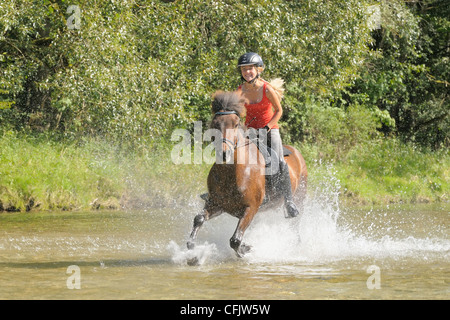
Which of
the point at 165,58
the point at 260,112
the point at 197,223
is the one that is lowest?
the point at 197,223

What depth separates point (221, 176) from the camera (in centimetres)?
888

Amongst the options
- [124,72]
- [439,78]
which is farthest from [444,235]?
[439,78]

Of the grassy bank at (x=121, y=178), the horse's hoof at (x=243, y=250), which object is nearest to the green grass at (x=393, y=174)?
the grassy bank at (x=121, y=178)

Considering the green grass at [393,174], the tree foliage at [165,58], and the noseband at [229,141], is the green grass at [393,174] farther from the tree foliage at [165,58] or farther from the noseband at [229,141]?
the noseband at [229,141]

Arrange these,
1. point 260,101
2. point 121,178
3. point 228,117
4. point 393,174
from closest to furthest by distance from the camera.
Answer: point 228,117
point 260,101
point 121,178
point 393,174

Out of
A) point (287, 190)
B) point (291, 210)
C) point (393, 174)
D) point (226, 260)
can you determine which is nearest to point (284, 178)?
point (287, 190)

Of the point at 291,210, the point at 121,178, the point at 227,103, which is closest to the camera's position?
the point at 227,103

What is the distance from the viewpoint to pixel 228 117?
28.1 ft

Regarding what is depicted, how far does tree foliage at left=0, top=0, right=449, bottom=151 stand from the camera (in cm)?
1585

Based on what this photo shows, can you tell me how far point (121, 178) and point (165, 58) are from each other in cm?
337

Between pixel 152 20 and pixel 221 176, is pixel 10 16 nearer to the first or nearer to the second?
pixel 152 20

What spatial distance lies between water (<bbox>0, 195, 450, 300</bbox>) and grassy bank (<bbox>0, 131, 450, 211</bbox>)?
2121 mm

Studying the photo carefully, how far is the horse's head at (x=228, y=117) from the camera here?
8422 mm

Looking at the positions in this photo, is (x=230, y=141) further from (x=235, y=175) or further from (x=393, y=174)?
(x=393, y=174)
